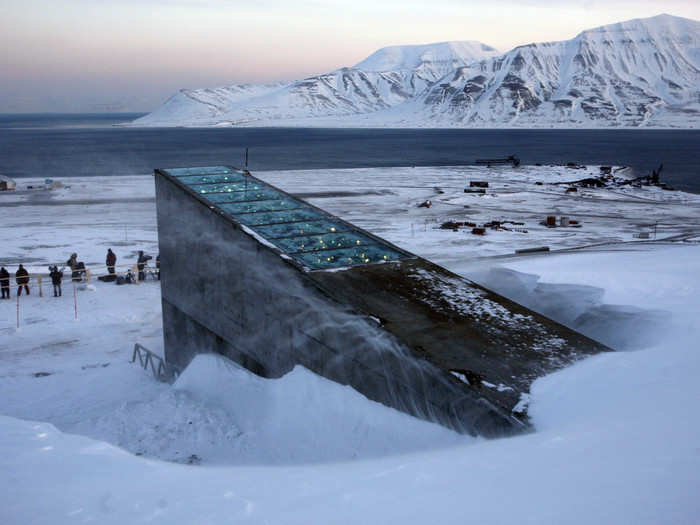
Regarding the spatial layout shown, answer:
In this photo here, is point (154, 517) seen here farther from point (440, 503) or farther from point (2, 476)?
point (440, 503)

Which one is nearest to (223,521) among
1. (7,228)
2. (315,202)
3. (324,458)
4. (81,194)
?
(324,458)

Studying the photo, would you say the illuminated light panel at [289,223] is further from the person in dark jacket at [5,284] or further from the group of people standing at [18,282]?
the person in dark jacket at [5,284]

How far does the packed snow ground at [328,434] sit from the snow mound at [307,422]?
29mm

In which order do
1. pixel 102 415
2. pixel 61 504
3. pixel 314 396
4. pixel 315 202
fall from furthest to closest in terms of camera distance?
pixel 315 202, pixel 102 415, pixel 314 396, pixel 61 504

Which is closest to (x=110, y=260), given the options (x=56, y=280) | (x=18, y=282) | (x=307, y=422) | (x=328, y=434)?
(x=56, y=280)

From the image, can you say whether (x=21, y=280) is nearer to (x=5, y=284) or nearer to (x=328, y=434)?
(x=5, y=284)

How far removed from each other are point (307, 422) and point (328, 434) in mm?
572

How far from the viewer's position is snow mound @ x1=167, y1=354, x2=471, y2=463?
7.81 m

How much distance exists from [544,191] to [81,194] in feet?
131

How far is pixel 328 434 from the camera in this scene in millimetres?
8531

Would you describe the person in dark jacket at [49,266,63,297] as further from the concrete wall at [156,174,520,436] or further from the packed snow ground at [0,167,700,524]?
the concrete wall at [156,174,520,436]

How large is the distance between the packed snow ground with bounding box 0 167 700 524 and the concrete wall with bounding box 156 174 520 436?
1.06 feet

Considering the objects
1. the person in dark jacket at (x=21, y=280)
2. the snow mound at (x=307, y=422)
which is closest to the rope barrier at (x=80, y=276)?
the person in dark jacket at (x=21, y=280)

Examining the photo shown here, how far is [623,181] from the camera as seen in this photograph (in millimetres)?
59844
